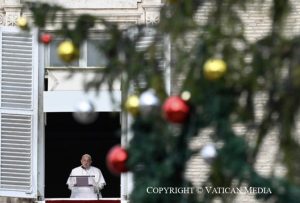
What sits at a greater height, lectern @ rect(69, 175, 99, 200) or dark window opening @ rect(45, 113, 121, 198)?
dark window opening @ rect(45, 113, 121, 198)

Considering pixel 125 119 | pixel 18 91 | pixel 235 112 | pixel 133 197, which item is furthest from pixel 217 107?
pixel 18 91

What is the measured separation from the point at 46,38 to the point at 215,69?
202 cm

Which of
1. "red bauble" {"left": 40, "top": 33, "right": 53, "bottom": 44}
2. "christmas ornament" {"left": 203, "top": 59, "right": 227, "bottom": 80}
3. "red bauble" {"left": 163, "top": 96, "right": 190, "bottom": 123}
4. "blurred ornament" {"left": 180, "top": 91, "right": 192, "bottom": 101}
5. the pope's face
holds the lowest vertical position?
the pope's face

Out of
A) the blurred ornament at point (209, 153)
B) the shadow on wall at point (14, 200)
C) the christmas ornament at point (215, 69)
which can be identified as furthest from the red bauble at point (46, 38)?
the shadow on wall at point (14, 200)

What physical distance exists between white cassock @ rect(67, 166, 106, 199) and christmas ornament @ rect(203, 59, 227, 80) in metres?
7.81

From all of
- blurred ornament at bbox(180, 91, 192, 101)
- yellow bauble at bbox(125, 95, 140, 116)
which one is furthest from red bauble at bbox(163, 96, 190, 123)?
yellow bauble at bbox(125, 95, 140, 116)

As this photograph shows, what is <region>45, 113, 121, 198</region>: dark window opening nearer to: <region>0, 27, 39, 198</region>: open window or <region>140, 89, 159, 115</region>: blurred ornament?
<region>0, 27, 39, 198</region>: open window

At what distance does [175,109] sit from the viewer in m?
10.9

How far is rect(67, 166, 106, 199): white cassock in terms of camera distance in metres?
18.6

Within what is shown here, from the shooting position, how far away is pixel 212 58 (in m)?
11.1

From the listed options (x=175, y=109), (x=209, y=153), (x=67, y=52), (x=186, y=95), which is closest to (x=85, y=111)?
(x=67, y=52)

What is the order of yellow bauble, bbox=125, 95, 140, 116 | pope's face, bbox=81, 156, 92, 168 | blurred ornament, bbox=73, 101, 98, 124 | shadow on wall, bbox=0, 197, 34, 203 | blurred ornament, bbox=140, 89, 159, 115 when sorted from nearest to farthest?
blurred ornament, bbox=140, 89, 159, 115, yellow bauble, bbox=125, 95, 140, 116, blurred ornament, bbox=73, 101, 98, 124, shadow on wall, bbox=0, 197, 34, 203, pope's face, bbox=81, 156, 92, 168

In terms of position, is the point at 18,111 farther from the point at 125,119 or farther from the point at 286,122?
the point at 286,122

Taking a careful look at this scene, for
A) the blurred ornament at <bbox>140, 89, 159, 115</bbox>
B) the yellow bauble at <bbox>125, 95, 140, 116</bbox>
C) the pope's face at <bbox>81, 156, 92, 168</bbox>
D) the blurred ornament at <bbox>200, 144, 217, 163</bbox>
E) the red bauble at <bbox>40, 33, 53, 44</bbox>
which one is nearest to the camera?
the blurred ornament at <bbox>200, 144, 217, 163</bbox>
